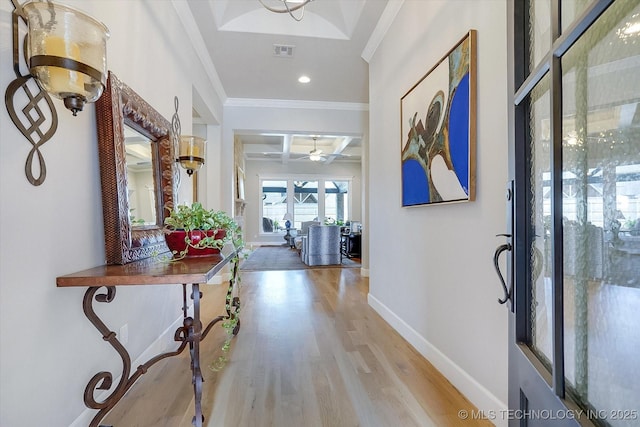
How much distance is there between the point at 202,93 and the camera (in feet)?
12.0

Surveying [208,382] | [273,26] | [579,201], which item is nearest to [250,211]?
[273,26]

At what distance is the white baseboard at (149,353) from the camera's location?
1.44 meters

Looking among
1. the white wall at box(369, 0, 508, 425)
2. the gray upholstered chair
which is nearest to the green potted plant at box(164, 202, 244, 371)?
the white wall at box(369, 0, 508, 425)

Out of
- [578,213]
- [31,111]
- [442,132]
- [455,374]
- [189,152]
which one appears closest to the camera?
[578,213]

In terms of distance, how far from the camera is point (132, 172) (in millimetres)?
1888

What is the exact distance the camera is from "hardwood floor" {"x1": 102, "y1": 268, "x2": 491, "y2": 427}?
1.59m

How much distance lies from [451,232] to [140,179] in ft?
6.63

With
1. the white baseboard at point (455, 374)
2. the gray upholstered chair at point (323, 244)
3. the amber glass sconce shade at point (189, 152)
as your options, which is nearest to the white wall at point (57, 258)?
the amber glass sconce shade at point (189, 152)

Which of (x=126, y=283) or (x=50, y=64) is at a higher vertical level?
(x=50, y=64)

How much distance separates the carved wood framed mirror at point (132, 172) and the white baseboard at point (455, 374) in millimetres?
1945

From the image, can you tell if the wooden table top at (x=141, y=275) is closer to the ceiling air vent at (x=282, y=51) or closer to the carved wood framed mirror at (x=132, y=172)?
the carved wood framed mirror at (x=132, y=172)

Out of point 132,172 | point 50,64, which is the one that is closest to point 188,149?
point 132,172

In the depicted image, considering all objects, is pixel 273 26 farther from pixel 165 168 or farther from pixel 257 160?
pixel 257 160

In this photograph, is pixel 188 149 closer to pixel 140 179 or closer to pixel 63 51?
pixel 140 179
